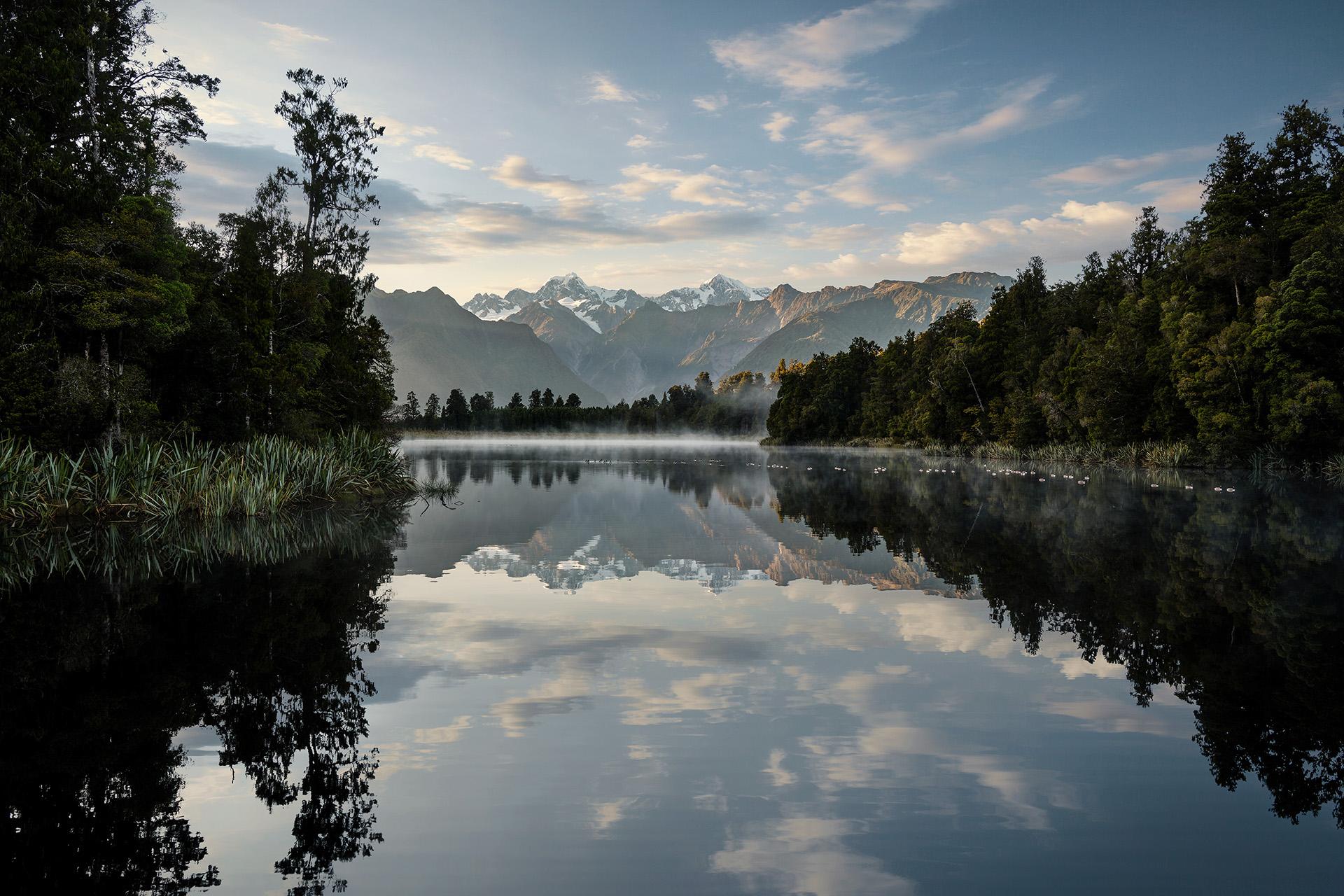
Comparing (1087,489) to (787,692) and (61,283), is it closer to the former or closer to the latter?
(787,692)

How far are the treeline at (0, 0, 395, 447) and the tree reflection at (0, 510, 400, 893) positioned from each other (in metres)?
9.61

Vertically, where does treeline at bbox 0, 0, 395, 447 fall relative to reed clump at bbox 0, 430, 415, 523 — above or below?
above

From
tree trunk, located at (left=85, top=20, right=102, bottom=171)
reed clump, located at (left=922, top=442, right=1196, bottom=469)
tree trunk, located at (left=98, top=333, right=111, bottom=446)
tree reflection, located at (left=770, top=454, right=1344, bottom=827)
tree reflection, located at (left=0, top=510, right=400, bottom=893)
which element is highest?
tree trunk, located at (left=85, top=20, right=102, bottom=171)

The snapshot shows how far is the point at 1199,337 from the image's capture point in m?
44.5

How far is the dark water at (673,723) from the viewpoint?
4395mm

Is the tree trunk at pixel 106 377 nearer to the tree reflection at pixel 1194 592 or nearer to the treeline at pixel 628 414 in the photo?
the tree reflection at pixel 1194 592

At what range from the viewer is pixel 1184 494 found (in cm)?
2866

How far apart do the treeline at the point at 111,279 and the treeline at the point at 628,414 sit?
12729cm

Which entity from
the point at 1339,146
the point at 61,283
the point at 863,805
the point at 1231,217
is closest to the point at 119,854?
the point at 863,805

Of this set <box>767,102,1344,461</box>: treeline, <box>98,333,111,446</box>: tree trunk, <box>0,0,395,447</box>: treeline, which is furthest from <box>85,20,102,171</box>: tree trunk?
<box>767,102,1344,461</box>: treeline

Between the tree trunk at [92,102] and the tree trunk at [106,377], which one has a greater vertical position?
the tree trunk at [92,102]

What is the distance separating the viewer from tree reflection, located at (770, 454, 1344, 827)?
6.16 metres

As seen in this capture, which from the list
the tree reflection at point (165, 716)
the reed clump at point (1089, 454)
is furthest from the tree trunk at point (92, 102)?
the reed clump at point (1089, 454)

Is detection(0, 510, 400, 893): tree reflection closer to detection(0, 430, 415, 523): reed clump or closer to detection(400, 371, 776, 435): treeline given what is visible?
detection(0, 430, 415, 523): reed clump
